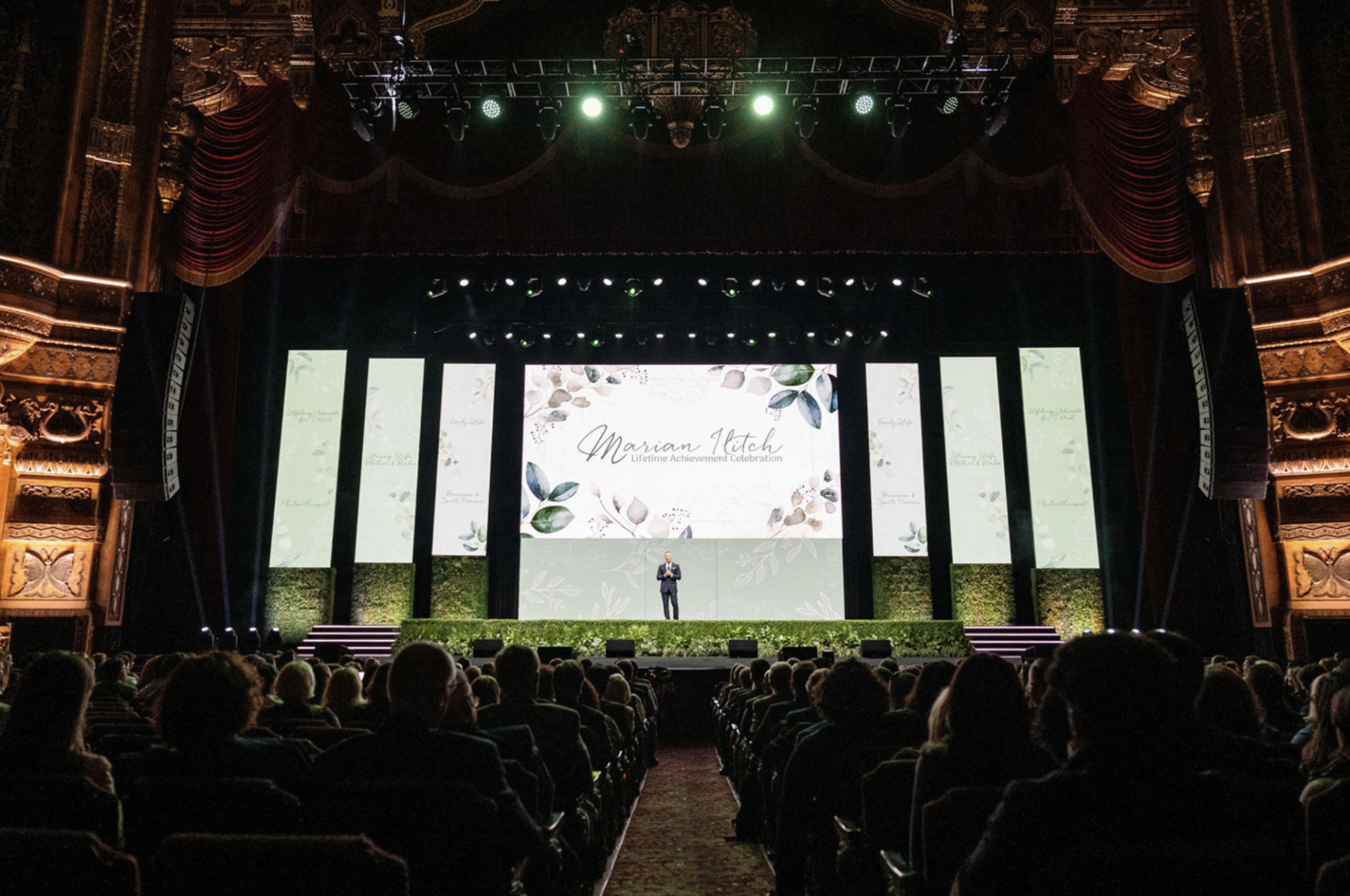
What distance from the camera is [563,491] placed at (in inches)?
539

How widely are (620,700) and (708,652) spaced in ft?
22.1

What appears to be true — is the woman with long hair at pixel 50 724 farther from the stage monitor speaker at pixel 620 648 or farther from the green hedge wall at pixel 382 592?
the green hedge wall at pixel 382 592

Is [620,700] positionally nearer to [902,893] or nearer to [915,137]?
[902,893]

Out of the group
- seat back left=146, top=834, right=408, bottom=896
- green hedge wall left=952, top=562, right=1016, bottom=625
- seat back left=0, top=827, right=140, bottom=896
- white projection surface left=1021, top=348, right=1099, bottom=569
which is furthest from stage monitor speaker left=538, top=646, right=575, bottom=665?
seat back left=146, top=834, right=408, bottom=896

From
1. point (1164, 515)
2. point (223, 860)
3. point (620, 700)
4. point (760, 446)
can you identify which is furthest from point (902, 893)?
point (760, 446)

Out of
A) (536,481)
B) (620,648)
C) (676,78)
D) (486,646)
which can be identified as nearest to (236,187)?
(676,78)

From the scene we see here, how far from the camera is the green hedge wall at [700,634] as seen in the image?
492 inches

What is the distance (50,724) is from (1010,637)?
12.4 metres

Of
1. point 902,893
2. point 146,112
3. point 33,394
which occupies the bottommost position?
point 902,893

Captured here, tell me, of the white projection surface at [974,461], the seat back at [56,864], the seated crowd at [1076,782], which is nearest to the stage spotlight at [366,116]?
the white projection surface at [974,461]

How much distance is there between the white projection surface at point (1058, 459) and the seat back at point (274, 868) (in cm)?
1332

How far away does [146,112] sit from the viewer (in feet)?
29.0

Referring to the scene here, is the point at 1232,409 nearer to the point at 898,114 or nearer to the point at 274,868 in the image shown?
the point at 898,114

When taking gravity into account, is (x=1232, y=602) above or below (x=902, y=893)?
above
